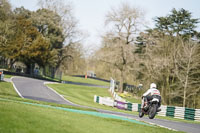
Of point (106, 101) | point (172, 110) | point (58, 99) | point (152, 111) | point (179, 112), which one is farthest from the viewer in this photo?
point (106, 101)

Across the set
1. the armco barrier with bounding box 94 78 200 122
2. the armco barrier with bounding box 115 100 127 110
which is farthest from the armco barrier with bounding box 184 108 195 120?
the armco barrier with bounding box 115 100 127 110

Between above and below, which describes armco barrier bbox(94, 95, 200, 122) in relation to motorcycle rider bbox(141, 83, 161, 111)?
below

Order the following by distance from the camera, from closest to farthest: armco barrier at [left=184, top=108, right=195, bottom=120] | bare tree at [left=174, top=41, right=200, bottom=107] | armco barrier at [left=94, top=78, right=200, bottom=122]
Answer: armco barrier at [left=94, top=78, right=200, bottom=122] < armco barrier at [left=184, top=108, right=195, bottom=120] < bare tree at [left=174, top=41, right=200, bottom=107]

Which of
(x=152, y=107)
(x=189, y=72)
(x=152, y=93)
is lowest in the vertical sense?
(x=152, y=107)

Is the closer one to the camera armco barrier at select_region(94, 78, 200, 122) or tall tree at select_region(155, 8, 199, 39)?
armco barrier at select_region(94, 78, 200, 122)

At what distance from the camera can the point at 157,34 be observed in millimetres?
50406

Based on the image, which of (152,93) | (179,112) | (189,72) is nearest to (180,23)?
(189,72)

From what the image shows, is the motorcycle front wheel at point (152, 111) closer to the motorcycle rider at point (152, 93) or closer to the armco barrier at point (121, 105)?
the motorcycle rider at point (152, 93)

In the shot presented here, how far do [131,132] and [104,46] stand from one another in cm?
4438

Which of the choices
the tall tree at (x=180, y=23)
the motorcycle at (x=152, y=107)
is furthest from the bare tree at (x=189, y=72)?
the motorcycle at (x=152, y=107)

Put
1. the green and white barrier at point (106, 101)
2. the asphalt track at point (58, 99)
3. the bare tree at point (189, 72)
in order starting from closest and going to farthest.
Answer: the asphalt track at point (58, 99) < the green and white barrier at point (106, 101) < the bare tree at point (189, 72)

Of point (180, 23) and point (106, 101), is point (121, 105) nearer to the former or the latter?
point (106, 101)

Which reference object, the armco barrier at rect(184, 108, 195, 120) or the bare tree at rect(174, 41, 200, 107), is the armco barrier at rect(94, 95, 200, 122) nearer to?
the armco barrier at rect(184, 108, 195, 120)

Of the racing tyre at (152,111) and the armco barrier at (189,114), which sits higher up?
the racing tyre at (152,111)
